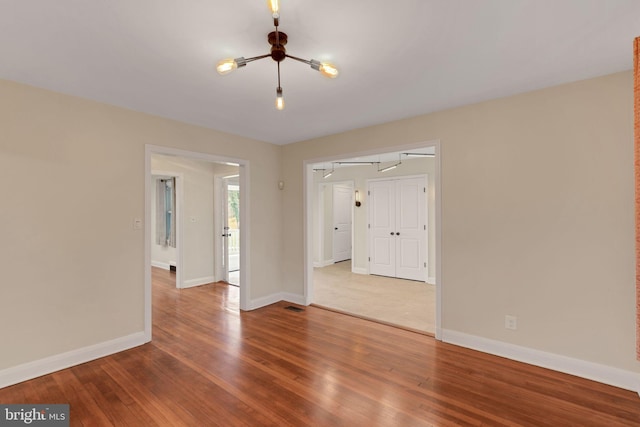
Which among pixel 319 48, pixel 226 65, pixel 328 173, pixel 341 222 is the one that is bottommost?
pixel 341 222

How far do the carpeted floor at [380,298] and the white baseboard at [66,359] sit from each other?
243 cm

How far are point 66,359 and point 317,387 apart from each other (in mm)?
2255

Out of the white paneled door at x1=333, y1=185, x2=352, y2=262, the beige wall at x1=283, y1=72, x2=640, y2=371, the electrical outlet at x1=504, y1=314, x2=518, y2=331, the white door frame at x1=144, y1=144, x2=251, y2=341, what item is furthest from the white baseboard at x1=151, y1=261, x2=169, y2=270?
the electrical outlet at x1=504, y1=314, x2=518, y2=331

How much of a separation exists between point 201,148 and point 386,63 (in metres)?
2.49

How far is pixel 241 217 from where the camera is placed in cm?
426

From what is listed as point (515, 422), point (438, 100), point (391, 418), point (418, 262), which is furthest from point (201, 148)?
point (418, 262)

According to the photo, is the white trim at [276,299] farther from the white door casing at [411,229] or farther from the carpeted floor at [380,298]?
the white door casing at [411,229]

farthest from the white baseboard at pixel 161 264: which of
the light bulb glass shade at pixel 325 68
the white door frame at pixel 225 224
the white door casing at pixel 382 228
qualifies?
the light bulb glass shade at pixel 325 68

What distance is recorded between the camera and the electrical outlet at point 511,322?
2.76 m

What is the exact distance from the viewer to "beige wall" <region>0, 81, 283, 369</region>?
2.43 meters

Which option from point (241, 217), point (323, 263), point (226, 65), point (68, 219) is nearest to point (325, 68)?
point (226, 65)

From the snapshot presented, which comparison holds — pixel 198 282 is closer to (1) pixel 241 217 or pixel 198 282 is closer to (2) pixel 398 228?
(1) pixel 241 217

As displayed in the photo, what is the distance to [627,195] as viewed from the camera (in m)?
2.30

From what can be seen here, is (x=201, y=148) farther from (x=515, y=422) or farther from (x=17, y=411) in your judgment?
(x=515, y=422)
